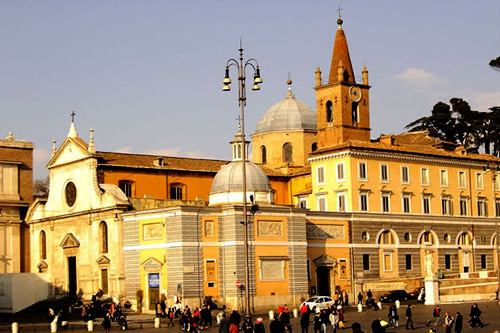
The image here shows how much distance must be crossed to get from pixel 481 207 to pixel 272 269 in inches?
956

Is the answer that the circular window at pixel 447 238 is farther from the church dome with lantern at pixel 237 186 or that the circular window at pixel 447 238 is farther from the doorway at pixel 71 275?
the doorway at pixel 71 275

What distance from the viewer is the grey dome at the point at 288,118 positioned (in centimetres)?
7781

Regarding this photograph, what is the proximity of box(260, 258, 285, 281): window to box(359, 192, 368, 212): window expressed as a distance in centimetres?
937

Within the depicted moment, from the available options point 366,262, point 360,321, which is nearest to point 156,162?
point 366,262

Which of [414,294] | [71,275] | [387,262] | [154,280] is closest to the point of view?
[154,280]

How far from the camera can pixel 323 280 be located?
6175 cm

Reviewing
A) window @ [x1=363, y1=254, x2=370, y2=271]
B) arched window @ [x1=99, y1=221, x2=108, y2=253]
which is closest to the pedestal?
window @ [x1=363, y1=254, x2=370, y2=271]

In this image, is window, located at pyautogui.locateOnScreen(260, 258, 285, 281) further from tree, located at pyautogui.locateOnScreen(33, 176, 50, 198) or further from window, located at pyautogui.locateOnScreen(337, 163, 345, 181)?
tree, located at pyautogui.locateOnScreen(33, 176, 50, 198)

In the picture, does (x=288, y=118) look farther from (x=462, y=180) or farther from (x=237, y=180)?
(x=237, y=180)

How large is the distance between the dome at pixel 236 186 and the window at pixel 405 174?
12.8 m

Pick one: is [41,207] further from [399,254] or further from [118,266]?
[399,254]

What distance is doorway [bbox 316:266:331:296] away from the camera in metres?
61.4

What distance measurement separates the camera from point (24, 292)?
6494 cm

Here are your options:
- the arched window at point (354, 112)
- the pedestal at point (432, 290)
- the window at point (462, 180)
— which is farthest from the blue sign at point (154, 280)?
the window at point (462, 180)
